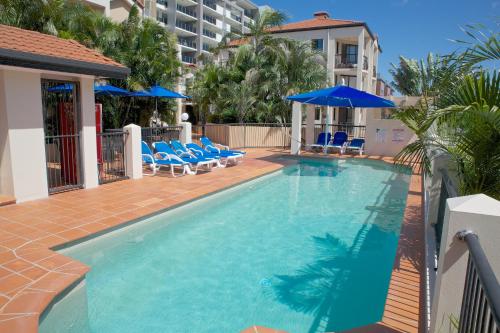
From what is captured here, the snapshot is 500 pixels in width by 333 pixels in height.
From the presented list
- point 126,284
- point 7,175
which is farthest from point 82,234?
point 7,175

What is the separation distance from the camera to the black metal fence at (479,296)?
1406mm

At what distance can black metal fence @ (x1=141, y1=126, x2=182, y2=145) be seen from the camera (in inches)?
574

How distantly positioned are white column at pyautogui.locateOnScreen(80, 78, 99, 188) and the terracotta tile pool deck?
398mm

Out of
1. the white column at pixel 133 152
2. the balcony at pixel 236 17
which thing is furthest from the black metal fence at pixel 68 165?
the balcony at pixel 236 17

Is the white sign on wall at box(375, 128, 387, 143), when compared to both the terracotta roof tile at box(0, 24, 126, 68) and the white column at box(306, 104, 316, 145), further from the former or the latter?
the terracotta roof tile at box(0, 24, 126, 68)

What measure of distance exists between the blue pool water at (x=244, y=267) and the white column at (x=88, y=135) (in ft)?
9.12

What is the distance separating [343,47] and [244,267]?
35109mm

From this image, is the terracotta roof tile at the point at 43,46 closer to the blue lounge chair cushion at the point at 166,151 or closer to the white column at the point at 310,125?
the blue lounge chair cushion at the point at 166,151

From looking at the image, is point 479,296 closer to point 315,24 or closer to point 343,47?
point 315,24

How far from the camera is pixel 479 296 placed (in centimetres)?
190

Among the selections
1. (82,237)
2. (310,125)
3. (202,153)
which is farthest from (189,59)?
(82,237)

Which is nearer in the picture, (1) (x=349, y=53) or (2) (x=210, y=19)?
(1) (x=349, y=53)

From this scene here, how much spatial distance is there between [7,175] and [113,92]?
8.20 m

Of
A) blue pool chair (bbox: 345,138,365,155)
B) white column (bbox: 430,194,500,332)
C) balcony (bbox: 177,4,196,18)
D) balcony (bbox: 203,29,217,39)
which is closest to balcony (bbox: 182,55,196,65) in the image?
balcony (bbox: 203,29,217,39)
